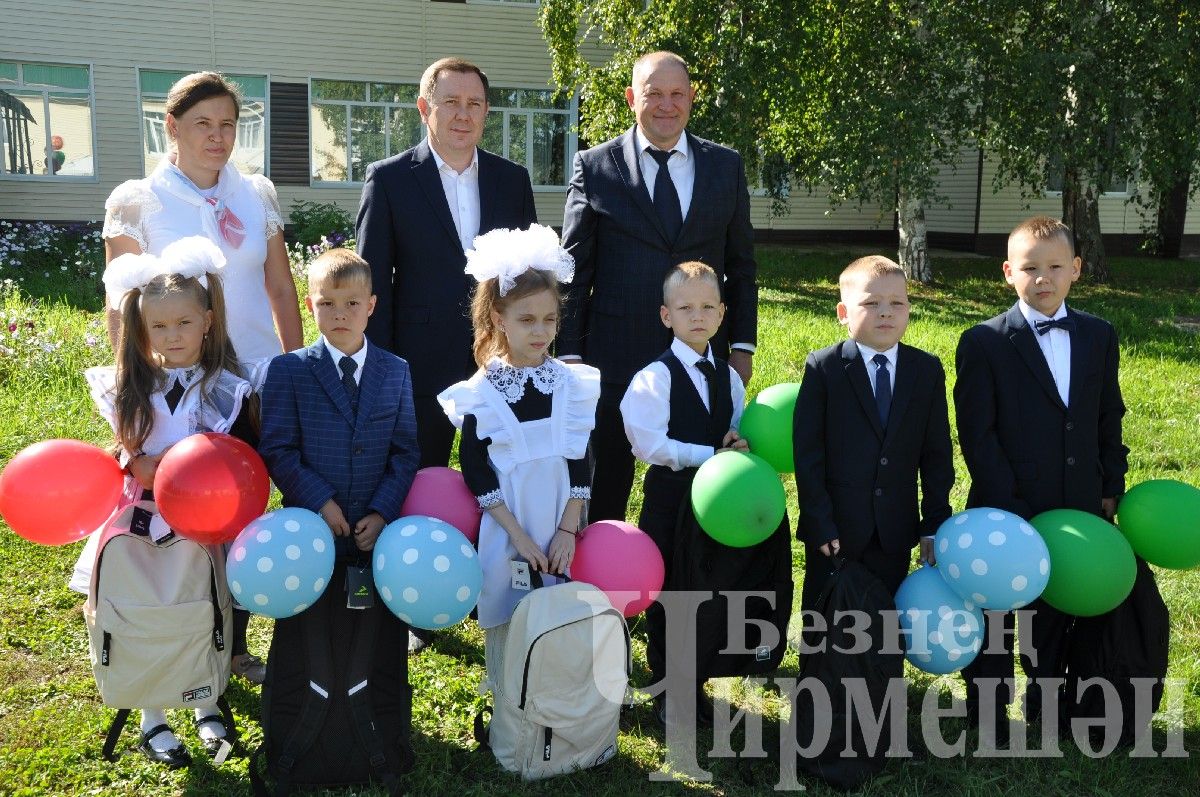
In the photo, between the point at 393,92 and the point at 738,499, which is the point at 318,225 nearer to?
the point at 393,92

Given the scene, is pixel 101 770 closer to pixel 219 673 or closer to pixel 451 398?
pixel 219 673

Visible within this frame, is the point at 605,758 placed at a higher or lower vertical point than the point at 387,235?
lower

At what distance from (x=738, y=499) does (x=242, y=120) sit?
1515 cm

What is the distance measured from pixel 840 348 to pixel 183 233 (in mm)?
2206

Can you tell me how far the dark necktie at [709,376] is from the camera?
10.5 ft

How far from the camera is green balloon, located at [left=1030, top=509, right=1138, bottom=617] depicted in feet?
9.43

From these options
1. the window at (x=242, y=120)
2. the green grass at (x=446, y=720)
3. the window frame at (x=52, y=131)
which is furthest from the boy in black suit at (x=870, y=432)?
the window frame at (x=52, y=131)

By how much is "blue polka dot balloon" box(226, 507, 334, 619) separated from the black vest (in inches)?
45.3

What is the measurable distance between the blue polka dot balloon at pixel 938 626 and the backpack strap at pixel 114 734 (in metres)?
2.32

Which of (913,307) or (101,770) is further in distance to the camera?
(913,307)

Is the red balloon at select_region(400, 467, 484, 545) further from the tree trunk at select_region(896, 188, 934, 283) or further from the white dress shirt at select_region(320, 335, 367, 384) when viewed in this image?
the tree trunk at select_region(896, 188, 934, 283)

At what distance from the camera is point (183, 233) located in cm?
331

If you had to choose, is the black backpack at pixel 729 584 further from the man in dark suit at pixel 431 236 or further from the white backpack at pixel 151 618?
the white backpack at pixel 151 618

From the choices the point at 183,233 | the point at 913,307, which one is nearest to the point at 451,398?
the point at 183,233
